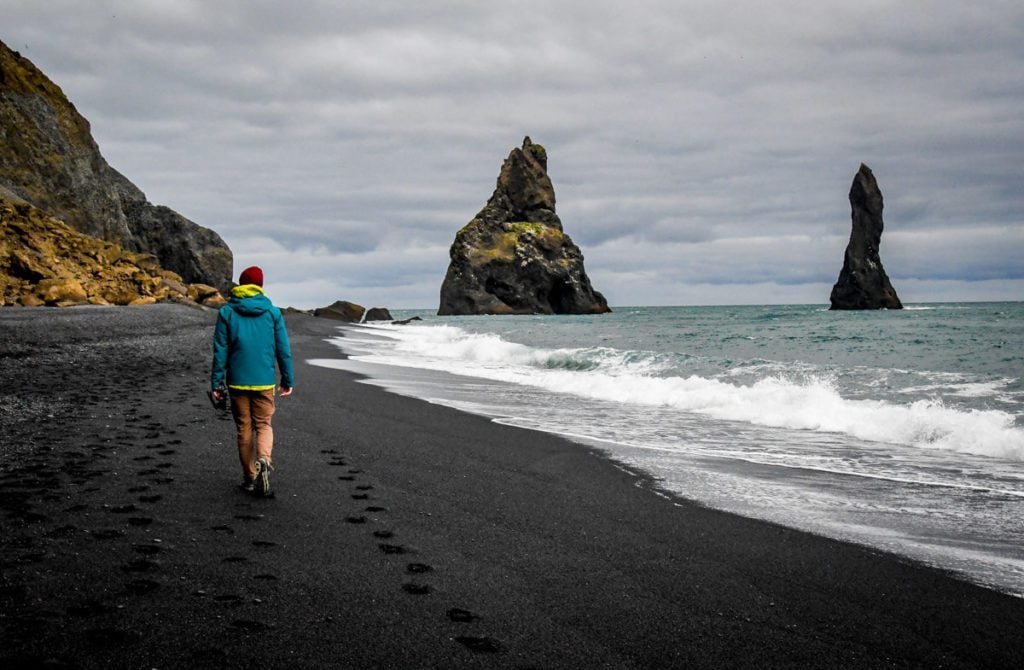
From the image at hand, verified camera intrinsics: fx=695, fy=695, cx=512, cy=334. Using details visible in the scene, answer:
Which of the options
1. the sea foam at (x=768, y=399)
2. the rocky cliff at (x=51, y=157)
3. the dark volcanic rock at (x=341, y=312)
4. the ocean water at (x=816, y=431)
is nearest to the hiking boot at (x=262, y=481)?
the ocean water at (x=816, y=431)

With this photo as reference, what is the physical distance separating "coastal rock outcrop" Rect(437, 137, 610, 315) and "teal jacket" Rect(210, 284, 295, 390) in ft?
363

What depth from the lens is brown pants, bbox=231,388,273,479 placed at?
6270 mm

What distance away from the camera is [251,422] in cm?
644

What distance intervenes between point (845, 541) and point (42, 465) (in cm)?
706

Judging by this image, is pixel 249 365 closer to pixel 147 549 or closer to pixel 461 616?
pixel 147 549

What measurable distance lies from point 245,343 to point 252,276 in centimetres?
63

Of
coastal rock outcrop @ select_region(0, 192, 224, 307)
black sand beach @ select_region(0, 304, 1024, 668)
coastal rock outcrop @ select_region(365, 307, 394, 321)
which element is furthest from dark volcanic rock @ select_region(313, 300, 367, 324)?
black sand beach @ select_region(0, 304, 1024, 668)

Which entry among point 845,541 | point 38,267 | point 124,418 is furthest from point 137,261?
point 845,541

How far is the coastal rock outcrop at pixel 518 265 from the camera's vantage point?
120 meters

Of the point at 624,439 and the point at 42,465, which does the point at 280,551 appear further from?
the point at 624,439

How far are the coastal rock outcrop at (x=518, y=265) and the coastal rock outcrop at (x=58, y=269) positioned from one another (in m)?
77.5

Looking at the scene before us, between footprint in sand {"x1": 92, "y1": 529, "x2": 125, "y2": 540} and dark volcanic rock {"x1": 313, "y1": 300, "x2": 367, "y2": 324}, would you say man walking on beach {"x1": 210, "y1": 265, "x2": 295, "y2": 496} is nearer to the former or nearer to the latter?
footprint in sand {"x1": 92, "y1": 529, "x2": 125, "y2": 540}

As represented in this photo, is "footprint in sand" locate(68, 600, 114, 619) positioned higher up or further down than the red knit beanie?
further down

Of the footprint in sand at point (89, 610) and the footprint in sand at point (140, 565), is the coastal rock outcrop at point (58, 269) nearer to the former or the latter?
the footprint in sand at point (140, 565)
